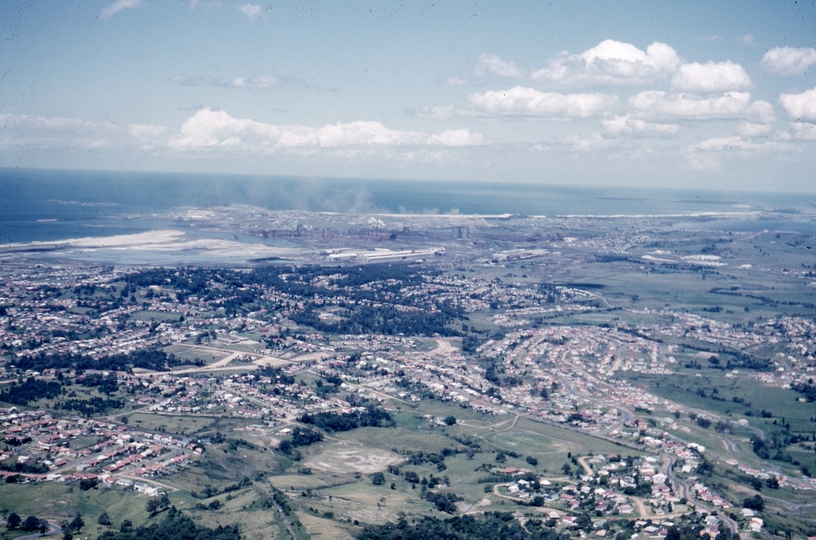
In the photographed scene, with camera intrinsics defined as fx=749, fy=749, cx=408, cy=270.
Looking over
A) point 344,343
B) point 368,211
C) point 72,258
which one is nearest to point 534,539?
point 344,343

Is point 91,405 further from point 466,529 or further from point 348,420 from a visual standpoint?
point 466,529

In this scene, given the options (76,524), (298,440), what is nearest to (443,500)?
(298,440)

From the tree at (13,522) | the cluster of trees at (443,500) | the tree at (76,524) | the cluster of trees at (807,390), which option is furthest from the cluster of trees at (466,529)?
the cluster of trees at (807,390)

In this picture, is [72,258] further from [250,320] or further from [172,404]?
[172,404]

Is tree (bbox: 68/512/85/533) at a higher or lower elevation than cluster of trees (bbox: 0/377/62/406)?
lower

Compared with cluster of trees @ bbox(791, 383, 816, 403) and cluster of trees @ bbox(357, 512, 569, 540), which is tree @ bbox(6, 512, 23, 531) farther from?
cluster of trees @ bbox(791, 383, 816, 403)

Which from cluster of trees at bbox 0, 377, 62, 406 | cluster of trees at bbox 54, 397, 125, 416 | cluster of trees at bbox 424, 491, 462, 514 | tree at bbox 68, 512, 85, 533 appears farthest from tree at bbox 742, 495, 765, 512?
cluster of trees at bbox 0, 377, 62, 406
